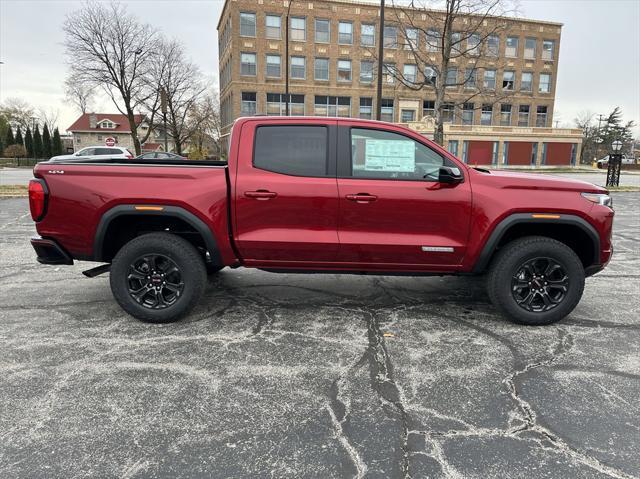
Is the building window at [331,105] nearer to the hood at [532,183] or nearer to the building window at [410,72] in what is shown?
the building window at [410,72]

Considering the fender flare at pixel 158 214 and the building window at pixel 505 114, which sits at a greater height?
the building window at pixel 505 114

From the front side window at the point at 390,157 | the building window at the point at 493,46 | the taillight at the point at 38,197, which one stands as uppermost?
the building window at the point at 493,46

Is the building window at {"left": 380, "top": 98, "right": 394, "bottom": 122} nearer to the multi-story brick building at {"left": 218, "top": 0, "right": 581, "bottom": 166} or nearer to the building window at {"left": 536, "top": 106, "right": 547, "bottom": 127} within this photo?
the multi-story brick building at {"left": 218, "top": 0, "right": 581, "bottom": 166}

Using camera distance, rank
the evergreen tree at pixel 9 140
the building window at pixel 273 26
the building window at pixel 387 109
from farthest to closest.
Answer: the evergreen tree at pixel 9 140 → the building window at pixel 387 109 → the building window at pixel 273 26

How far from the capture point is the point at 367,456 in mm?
2496

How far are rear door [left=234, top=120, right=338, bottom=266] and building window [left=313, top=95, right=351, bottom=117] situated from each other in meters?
43.9

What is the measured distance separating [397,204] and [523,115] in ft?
180

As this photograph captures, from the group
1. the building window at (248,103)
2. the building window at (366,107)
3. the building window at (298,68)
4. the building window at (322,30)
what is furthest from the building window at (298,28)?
the building window at (366,107)

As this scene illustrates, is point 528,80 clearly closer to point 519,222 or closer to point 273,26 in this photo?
point 273,26

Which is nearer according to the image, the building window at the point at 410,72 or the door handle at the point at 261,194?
the door handle at the point at 261,194

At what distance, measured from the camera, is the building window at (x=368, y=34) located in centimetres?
4656

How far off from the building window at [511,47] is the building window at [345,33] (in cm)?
1724

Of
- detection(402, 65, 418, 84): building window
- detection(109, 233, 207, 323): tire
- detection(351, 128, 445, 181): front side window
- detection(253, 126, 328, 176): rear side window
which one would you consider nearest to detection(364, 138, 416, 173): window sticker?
detection(351, 128, 445, 181): front side window

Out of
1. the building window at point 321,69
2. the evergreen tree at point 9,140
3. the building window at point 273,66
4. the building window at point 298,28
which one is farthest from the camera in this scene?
the evergreen tree at point 9,140
